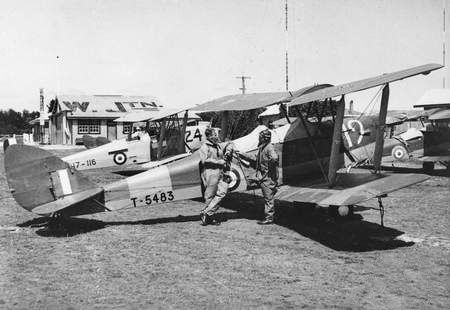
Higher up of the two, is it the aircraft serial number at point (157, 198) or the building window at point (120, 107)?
the building window at point (120, 107)

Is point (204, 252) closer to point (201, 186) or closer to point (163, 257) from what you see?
point (163, 257)

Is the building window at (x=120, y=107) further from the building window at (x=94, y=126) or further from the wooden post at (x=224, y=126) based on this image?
the wooden post at (x=224, y=126)

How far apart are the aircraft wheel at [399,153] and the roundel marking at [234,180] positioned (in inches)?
380

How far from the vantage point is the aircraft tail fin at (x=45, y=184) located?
6910 millimetres

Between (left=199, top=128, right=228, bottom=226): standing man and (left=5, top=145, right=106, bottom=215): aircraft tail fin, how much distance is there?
189 cm

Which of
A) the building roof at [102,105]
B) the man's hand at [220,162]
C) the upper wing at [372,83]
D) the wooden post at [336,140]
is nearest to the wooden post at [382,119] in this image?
the upper wing at [372,83]

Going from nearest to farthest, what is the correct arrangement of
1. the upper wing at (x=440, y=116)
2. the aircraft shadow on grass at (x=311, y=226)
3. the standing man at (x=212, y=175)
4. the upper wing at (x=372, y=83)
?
the upper wing at (x=372, y=83) < the aircraft shadow on grass at (x=311, y=226) < the standing man at (x=212, y=175) < the upper wing at (x=440, y=116)

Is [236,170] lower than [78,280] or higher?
higher

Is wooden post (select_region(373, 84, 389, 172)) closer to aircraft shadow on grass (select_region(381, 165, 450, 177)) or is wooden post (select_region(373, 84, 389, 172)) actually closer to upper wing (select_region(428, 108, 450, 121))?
upper wing (select_region(428, 108, 450, 121))

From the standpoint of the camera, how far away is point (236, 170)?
8766 mm

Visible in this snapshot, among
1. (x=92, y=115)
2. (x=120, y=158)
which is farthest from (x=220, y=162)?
(x=92, y=115)

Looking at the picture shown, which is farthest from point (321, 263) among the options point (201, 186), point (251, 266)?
point (201, 186)

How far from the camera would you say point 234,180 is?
871 cm

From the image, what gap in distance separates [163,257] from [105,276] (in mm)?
992
